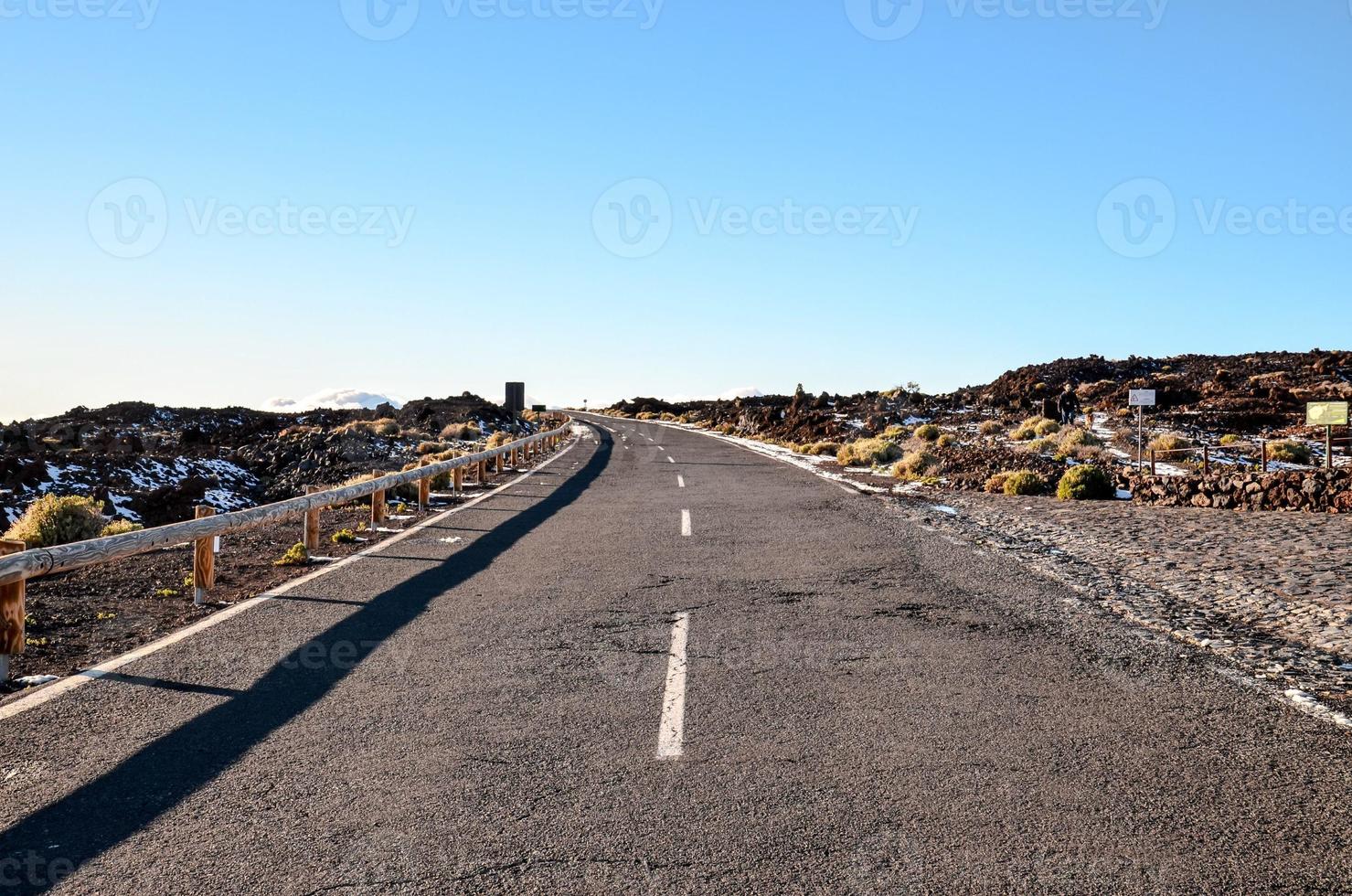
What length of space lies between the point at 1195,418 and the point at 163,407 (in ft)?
177

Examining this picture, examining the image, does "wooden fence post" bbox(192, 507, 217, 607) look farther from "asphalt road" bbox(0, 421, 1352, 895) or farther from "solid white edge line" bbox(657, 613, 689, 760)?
"solid white edge line" bbox(657, 613, 689, 760)

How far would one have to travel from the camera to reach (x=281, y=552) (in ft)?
37.6

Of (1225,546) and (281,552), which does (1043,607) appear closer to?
(1225,546)

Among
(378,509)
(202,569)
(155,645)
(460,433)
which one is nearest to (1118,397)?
(460,433)

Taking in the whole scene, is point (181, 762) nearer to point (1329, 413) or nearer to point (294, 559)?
point (294, 559)

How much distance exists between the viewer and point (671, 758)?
4508 mm

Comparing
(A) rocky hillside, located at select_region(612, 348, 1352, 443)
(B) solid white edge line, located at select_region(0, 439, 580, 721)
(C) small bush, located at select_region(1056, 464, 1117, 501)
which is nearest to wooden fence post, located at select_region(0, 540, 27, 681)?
(B) solid white edge line, located at select_region(0, 439, 580, 721)

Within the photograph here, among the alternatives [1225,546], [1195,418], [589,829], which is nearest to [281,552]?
[589,829]

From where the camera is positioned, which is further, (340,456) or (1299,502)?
(340,456)

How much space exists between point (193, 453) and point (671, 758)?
1343 inches

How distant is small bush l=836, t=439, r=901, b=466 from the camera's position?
2744 cm

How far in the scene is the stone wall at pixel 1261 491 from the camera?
1479 cm

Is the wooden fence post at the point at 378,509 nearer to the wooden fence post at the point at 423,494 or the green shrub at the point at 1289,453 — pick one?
the wooden fence post at the point at 423,494

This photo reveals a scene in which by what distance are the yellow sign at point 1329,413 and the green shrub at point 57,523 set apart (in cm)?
2064
